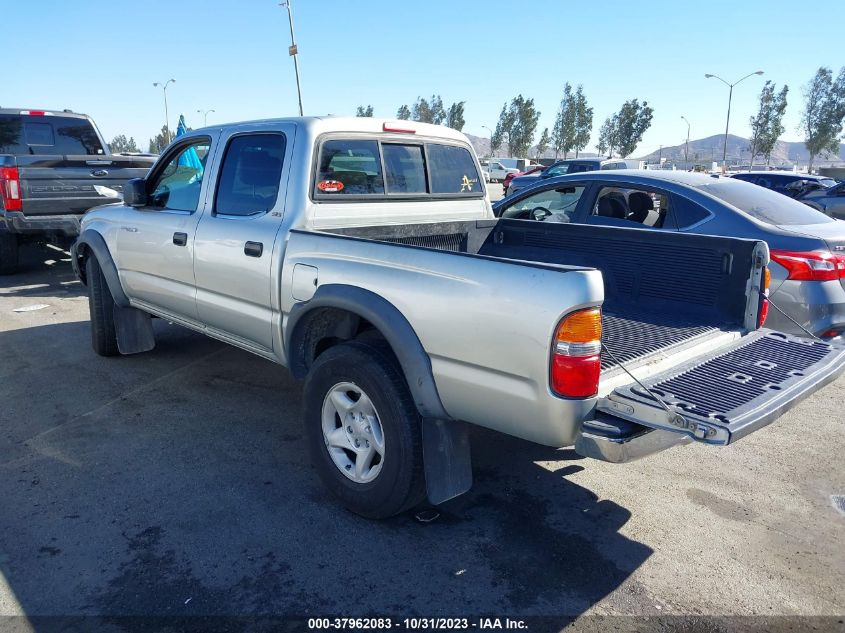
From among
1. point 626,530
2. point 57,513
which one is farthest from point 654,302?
point 57,513

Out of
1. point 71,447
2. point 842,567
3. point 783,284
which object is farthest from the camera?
point 783,284

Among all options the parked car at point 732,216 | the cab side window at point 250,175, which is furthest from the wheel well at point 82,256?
the parked car at point 732,216

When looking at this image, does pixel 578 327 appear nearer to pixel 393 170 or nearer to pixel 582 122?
pixel 393 170

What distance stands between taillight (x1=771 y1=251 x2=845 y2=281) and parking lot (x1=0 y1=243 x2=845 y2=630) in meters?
1.02

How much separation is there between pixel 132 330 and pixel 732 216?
5230 millimetres

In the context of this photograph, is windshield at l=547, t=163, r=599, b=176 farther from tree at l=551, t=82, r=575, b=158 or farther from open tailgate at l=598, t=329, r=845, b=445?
tree at l=551, t=82, r=575, b=158

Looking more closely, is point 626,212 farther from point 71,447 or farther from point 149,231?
point 71,447

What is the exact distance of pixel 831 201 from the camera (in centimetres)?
1395

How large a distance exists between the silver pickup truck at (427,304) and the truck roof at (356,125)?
2 centimetres

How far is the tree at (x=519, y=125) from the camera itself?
244ft

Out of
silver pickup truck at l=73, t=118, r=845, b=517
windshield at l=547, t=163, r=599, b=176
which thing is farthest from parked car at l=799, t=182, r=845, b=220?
silver pickup truck at l=73, t=118, r=845, b=517

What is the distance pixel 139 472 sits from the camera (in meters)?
3.80

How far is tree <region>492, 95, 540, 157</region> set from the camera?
7438cm

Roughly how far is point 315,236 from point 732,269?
2.27 m
